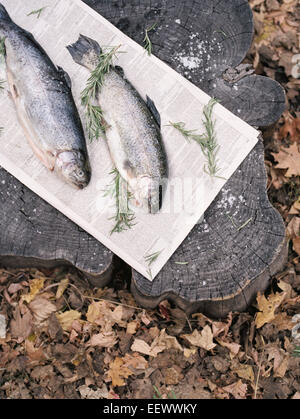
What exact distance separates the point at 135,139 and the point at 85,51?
750 mm

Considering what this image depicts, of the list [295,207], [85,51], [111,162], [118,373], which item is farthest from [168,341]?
[85,51]

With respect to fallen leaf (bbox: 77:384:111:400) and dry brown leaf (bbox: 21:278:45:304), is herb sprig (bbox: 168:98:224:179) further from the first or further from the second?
fallen leaf (bbox: 77:384:111:400)

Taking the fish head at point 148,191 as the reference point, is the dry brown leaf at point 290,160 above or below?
above

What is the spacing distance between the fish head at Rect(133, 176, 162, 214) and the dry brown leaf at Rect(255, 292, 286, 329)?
1.11 metres

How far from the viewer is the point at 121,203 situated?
9.65ft

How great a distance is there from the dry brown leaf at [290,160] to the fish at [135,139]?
1.27 meters

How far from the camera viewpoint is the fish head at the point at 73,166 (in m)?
2.86

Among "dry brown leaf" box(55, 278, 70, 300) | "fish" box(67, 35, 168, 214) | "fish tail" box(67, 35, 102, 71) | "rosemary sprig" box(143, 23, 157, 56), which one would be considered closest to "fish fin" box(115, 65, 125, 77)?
"fish" box(67, 35, 168, 214)

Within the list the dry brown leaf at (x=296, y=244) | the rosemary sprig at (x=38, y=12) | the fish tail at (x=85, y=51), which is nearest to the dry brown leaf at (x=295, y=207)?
the dry brown leaf at (x=296, y=244)

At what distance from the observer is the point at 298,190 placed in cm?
374

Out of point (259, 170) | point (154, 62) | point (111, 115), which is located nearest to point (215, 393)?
point (259, 170)

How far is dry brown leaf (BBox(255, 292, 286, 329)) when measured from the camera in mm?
3279

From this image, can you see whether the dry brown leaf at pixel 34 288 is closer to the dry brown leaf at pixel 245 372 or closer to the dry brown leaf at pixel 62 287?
the dry brown leaf at pixel 62 287

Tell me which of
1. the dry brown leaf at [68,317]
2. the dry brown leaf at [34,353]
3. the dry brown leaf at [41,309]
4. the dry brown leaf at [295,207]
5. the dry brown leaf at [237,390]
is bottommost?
the dry brown leaf at [34,353]
